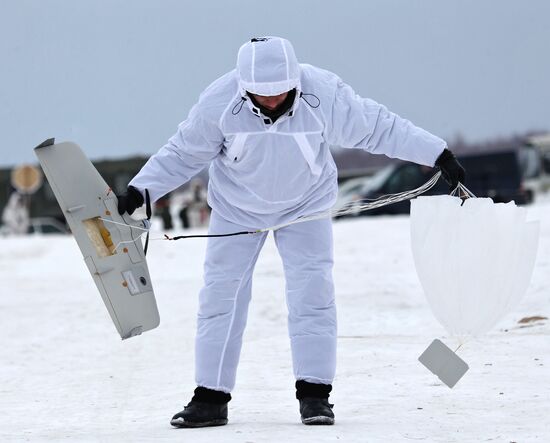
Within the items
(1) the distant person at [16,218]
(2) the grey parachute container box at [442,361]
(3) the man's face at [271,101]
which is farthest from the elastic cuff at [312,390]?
(1) the distant person at [16,218]

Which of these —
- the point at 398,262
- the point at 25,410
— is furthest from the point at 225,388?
the point at 398,262

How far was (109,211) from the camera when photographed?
5559mm

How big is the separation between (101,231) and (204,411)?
0.92 m

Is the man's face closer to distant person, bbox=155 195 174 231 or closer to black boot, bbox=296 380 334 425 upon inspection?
black boot, bbox=296 380 334 425

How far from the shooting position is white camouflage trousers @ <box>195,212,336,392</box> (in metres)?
5.40

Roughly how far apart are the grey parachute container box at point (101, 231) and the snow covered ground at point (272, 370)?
517 millimetres

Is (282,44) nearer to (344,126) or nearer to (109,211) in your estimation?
(344,126)

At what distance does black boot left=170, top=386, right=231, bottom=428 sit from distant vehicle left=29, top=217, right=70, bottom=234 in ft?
95.0

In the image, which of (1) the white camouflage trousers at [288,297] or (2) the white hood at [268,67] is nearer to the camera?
(2) the white hood at [268,67]

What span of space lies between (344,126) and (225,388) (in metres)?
1.25

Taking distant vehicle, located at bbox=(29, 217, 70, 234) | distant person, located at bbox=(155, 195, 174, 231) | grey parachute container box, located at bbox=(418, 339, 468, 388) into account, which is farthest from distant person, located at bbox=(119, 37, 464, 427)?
distant vehicle, located at bbox=(29, 217, 70, 234)

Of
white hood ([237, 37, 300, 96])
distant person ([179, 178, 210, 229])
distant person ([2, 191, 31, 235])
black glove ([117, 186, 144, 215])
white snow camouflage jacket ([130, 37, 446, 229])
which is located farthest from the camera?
distant person ([2, 191, 31, 235])

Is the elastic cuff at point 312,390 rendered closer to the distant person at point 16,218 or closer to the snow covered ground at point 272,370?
the snow covered ground at point 272,370

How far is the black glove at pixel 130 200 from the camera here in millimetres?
5422
